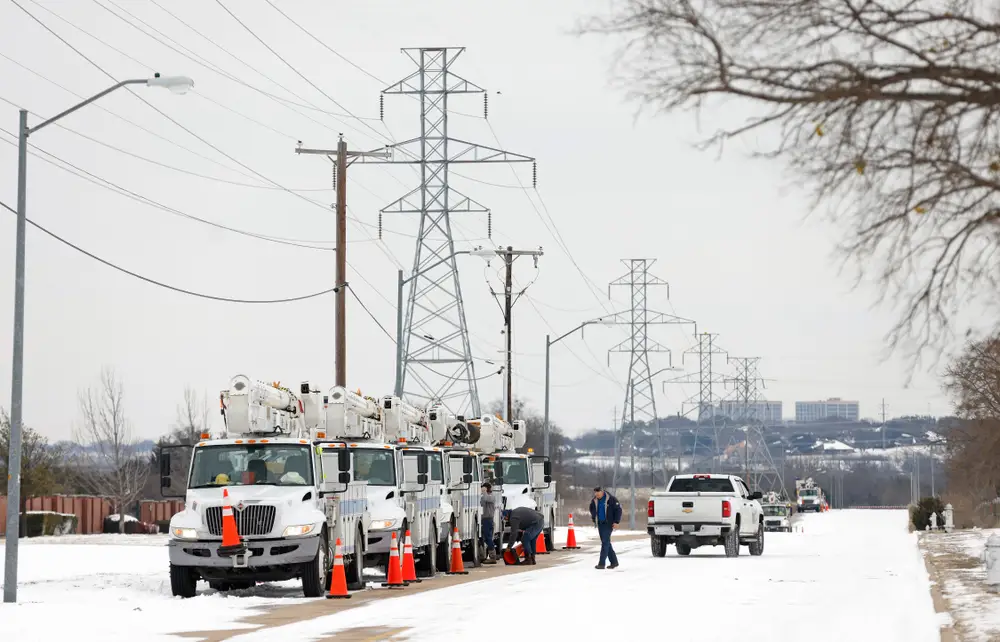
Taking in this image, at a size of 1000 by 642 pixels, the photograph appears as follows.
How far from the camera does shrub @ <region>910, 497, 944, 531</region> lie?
7756 centimetres

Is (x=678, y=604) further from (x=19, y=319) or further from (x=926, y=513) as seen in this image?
(x=926, y=513)

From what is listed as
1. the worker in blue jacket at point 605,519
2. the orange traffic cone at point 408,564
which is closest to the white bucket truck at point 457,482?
the worker in blue jacket at point 605,519

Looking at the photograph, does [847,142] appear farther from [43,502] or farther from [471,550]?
[43,502]

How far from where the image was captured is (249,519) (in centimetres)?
2556

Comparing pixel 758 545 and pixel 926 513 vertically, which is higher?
pixel 758 545

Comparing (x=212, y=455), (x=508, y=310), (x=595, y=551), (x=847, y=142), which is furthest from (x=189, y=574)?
(x=508, y=310)

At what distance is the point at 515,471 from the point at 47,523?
1129 inches

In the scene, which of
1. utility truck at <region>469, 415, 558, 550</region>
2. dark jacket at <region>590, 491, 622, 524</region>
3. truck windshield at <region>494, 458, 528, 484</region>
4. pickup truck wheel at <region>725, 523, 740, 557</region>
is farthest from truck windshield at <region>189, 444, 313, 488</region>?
pickup truck wheel at <region>725, 523, 740, 557</region>

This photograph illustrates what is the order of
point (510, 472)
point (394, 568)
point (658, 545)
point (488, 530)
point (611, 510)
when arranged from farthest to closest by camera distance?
point (510, 472) → point (658, 545) → point (488, 530) → point (611, 510) → point (394, 568)

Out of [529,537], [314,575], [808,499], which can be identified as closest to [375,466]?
[314,575]

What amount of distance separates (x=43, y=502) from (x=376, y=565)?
41333 millimetres

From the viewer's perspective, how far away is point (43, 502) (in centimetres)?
6944

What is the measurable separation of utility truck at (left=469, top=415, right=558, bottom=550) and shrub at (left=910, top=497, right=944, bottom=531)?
119 ft

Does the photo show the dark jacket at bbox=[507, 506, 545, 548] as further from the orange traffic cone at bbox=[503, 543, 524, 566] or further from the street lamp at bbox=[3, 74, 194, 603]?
the street lamp at bbox=[3, 74, 194, 603]
